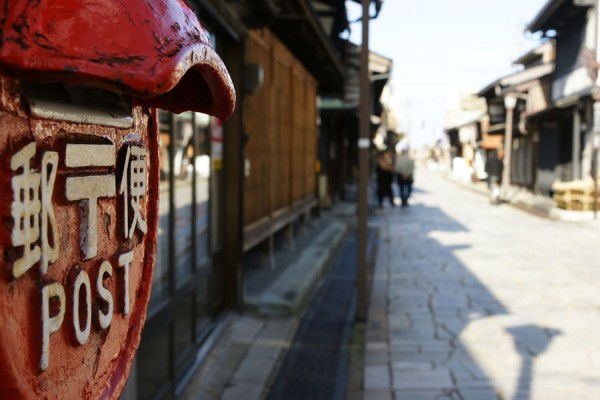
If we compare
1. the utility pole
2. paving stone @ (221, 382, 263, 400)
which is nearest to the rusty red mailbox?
paving stone @ (221, 382, 263, 400)

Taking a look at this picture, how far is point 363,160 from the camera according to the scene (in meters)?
7.76

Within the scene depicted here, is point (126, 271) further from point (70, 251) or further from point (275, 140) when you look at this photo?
point (275, 140)

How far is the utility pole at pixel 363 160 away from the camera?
7.56 metres

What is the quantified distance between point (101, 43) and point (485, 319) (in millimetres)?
7376

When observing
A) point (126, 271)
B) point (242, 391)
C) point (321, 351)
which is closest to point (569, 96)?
point (321, 351)

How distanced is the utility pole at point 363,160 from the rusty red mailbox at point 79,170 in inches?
244

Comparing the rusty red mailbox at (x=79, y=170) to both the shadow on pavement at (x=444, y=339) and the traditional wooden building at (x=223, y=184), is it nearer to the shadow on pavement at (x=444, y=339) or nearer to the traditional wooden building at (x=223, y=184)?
the traditional wooden building at (x=223, y=184)

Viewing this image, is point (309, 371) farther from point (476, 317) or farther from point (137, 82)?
point (137, 82)

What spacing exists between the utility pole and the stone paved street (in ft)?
1.30

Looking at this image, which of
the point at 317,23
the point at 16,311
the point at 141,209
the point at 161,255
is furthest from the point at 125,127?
the point at 317,23

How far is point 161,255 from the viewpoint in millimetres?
5020

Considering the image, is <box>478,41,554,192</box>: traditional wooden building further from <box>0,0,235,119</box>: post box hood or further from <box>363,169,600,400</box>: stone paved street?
<box>0,0,235,119</box>: post box hood

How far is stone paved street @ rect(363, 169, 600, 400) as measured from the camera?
5707mm

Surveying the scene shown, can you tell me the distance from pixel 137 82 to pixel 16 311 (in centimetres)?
40
